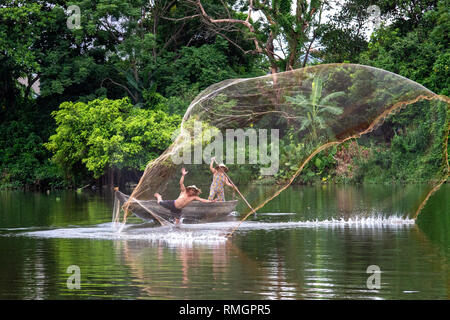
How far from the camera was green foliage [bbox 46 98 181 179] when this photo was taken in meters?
37.1

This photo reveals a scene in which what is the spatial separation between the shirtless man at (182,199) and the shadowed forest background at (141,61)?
749 inches

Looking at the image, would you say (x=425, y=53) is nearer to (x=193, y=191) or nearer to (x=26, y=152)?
(x=26, y=152)

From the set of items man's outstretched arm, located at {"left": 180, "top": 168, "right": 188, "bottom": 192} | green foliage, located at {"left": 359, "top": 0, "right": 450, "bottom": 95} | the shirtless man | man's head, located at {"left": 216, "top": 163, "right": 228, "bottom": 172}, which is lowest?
the shirtless man

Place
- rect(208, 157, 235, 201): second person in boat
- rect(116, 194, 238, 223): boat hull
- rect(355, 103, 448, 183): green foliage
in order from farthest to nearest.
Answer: rect(116, 194, 238, 223): boat hull
rect(355, 103, 448, 183): green foliage
rect(208, 157, 235, 201): second person in boat

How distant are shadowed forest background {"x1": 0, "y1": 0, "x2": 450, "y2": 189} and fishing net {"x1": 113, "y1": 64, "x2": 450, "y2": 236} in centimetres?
1932

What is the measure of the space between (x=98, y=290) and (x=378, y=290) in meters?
3.86

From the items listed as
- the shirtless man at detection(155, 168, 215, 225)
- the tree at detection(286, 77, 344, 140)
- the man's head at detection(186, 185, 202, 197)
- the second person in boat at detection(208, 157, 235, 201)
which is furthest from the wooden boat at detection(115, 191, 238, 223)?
the tree at detection(286, 77, 344, 140)

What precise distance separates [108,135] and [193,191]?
23.3 m

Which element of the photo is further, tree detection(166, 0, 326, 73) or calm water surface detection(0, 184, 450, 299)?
tree detection(166, 0, 326, 73)

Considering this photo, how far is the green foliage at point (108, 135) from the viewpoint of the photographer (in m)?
37.1

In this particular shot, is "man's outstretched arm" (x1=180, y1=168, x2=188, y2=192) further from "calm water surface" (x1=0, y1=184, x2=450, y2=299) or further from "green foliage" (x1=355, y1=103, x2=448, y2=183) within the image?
"green foliage" (x1=355, y1=103, x2=448, y2=183)

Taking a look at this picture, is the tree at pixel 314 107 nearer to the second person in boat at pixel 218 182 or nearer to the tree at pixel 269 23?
the second person in boat at pixel 218 182

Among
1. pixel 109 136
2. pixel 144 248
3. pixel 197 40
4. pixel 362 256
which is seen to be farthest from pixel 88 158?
pixel 362 256

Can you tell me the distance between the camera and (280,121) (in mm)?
13656
